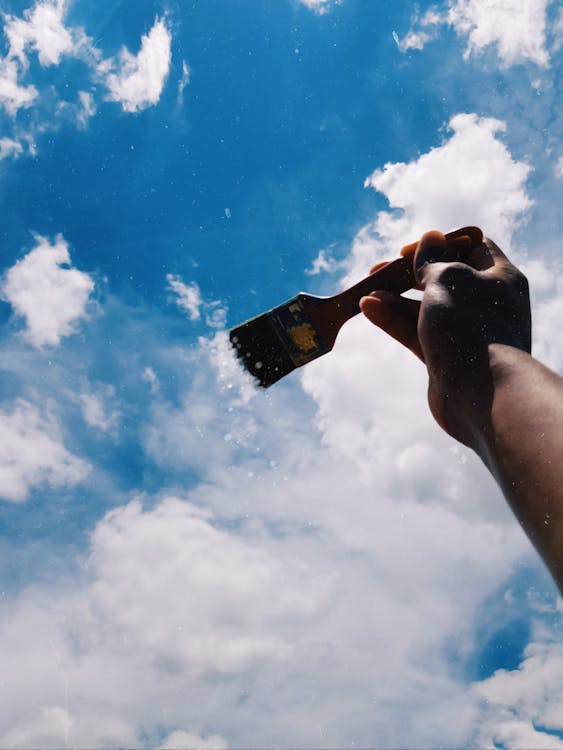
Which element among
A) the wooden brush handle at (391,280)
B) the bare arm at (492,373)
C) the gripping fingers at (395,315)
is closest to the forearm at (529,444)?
the bare arm at (492,373)

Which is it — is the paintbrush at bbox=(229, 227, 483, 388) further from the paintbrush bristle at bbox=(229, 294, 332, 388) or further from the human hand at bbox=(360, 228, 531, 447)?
the human hand at bbox=(360, 228, 531, 447)

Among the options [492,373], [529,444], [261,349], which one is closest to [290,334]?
[261,349]

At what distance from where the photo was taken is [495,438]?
197 centimetres

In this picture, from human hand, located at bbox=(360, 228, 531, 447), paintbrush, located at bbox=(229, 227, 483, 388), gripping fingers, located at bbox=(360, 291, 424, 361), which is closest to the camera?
human hand, located at bbox=(360, 228, 531, 447)

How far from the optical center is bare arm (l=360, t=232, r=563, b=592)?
65.2 inches

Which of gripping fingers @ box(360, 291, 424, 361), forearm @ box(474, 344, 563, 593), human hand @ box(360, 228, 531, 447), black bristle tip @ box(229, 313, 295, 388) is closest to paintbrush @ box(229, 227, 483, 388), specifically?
black bristle tip @ box(229, 313, 295, 388)

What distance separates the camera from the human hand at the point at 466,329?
2.26 m

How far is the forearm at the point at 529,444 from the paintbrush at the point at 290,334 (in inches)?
62.7

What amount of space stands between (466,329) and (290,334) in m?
1.59

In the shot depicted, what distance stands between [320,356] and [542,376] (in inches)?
75.7

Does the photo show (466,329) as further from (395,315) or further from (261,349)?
(261,349)

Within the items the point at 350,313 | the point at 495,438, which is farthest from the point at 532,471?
the point at 350,313

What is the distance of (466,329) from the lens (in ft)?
7.94

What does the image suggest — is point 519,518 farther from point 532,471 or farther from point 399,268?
point 399,268
